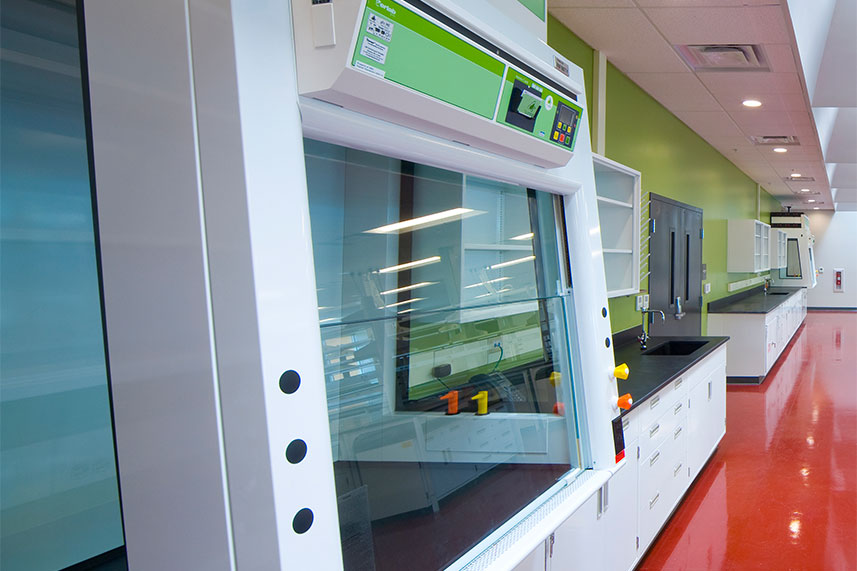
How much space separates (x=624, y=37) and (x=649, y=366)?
1.89 m

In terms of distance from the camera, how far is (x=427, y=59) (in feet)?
3.48

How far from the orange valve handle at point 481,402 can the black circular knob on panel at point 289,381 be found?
714 mm

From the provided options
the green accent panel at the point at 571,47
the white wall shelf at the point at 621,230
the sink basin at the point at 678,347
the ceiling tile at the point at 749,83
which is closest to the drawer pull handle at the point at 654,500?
the white wall shelf at the point at 621,230

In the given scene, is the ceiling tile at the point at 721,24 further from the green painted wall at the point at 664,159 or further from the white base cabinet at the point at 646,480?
the white base cabinet at the point at 646,480

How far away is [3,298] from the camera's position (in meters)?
0.98

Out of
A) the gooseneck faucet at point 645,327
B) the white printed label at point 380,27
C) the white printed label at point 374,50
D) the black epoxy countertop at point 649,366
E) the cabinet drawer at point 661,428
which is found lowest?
the cabinet drawer at point 661,428

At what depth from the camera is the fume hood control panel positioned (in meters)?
0.89

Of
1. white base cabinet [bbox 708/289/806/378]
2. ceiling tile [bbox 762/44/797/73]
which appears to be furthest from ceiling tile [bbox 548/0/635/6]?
white base cabinet [bbox 708/289/806/378]

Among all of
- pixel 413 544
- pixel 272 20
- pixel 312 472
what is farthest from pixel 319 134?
pixel 413 544

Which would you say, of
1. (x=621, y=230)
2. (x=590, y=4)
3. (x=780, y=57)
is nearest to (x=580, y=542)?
(x=621, y=230)

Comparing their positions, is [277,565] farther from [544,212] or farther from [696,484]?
[696,484]

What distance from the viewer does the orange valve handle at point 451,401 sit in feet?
4.53

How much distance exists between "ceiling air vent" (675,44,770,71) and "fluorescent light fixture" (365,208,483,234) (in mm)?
2955

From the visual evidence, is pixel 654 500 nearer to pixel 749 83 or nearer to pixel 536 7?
pixel 536 7
